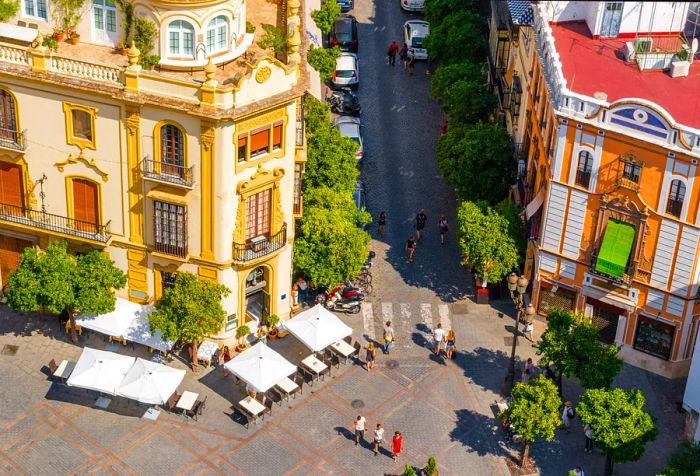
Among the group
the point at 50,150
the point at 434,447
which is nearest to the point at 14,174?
the point at 50,150

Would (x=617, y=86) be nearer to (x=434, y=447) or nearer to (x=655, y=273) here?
(x=655, y=273)

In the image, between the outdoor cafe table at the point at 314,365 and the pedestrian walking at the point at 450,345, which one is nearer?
the outdoor cafe table at the point at 314,365

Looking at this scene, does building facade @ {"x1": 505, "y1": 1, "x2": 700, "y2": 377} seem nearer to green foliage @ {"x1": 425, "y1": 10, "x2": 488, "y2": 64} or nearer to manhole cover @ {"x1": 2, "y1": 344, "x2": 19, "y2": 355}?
green foliage @ {"x1": 425, "y1": 10, "x2": 488, "y2": 64}

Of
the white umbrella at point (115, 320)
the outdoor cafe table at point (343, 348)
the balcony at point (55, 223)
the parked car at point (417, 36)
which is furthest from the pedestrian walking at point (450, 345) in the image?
the parked car at point (417, 36)

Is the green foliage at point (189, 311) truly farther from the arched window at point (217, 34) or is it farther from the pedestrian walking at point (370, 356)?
the arched window at point (217, 34)

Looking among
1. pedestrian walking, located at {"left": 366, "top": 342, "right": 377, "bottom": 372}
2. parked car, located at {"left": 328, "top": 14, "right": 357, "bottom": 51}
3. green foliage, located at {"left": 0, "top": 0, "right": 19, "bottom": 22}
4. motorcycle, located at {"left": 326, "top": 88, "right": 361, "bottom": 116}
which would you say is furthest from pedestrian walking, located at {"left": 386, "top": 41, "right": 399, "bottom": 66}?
green foliage, located at {"left": 0, "top": 0, "right": 19, "bottom": 22}

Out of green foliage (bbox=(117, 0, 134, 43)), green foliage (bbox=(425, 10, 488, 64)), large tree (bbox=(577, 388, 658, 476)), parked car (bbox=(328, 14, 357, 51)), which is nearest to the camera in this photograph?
large tree (bbox=(577, 388, 658, 476))

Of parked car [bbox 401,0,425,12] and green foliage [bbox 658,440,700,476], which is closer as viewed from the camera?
green foliage [bbox 658,440,700,476]
